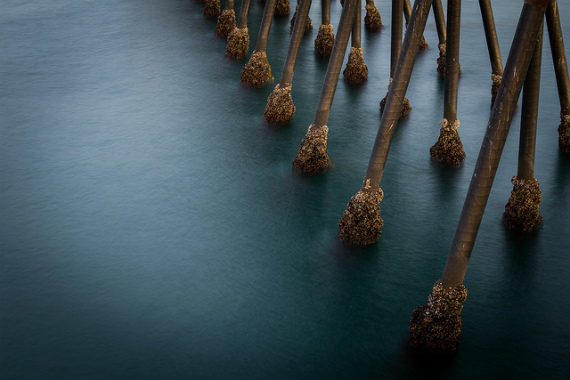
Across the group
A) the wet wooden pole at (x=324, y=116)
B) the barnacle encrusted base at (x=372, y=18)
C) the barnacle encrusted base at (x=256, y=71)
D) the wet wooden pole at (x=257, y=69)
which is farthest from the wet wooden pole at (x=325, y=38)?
the wet wooden pole at (x=324, y=116)

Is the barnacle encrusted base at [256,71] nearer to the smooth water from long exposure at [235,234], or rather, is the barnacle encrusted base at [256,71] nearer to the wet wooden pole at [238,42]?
the smooth water from long exposure at [235,234]

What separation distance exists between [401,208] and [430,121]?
4929 millimetres

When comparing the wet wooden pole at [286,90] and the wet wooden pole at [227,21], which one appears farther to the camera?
the wet wooden pole at [227,21]

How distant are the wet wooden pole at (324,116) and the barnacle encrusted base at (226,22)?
1037 cm

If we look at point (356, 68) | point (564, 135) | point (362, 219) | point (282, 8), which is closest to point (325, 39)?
point (356, 68)

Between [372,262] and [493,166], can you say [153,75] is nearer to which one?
[372,262]

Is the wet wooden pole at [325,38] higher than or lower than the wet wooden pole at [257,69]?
higher

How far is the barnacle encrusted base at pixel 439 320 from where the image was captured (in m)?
11.6

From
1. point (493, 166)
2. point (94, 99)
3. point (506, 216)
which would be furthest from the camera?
point (94, 99)

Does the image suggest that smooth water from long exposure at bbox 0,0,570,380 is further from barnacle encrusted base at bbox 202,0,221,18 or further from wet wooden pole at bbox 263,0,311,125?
barnacle encrusted base at bbox 202,0,221,18

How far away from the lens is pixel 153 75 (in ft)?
78.5

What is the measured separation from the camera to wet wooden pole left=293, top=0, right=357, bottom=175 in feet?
51.7

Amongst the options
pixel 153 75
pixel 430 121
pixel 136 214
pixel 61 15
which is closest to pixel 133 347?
pixel 136 214

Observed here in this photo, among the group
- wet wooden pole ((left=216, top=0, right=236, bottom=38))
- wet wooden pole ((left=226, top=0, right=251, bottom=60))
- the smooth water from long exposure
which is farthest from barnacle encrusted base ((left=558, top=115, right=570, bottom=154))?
wet wooden pole ((left=216, top=0, right=236, bottom=38))
